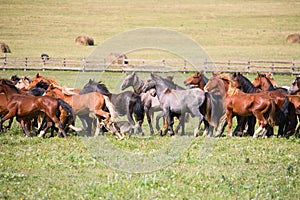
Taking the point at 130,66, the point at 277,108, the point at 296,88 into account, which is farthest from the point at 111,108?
the point at 130,66

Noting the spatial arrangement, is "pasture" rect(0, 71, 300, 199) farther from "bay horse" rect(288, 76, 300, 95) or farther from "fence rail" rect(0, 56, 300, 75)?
A: "fence rail" rect(0, 56, 300, 75)

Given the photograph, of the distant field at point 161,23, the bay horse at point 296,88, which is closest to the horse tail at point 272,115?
the bay horse at point 296,88

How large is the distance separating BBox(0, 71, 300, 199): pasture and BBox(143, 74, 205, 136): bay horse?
891 mm

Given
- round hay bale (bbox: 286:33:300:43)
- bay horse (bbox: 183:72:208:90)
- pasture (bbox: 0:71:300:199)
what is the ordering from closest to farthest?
Result: pasture (bbox: 0:71:300:199), bay horse (bbox: 183:72:208:90), round hay bale (bbox: 286:33:300:43)

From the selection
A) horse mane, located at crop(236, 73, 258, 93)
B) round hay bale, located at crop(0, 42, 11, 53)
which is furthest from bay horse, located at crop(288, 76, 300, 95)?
round hay bale, located at crop(0, 42, 11, 53)

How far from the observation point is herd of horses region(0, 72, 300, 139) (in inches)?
565

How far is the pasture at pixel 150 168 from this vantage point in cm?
932

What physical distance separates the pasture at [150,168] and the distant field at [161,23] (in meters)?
32.2

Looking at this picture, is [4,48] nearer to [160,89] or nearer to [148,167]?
[160,89]

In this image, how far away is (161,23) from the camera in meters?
65.4

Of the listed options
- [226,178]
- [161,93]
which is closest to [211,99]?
[161,93]

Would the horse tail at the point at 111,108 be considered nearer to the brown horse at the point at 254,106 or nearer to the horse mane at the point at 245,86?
the brown horse at the point at 254,106

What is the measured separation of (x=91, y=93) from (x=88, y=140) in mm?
1722

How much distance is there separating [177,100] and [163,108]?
46 centimetres
